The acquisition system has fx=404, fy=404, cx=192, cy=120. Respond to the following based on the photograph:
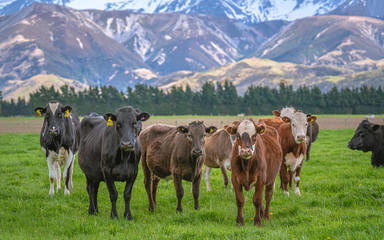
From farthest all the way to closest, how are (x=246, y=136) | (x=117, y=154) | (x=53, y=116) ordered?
(x=53, y=116) < (x=117, y=154) < (x=246, y=136)

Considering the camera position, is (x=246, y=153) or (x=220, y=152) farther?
(x=220, y=152)

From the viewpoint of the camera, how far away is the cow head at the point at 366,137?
17.3 m

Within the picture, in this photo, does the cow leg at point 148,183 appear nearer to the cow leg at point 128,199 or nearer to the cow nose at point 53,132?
the cow leg at point 128,199

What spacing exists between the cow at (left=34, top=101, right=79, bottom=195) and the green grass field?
62cm

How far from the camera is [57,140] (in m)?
13.5

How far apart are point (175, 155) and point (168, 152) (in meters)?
0.40

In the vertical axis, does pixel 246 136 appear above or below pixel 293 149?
above

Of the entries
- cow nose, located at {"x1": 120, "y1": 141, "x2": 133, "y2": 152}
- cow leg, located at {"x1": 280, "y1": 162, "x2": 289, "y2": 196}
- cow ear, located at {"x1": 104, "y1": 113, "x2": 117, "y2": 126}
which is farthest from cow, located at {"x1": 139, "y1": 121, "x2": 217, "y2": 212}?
cow leg, located at {"x1": 280, "y1": 162, "x2": 289, "y2": 196}

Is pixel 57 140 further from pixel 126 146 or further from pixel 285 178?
pixel 285 178

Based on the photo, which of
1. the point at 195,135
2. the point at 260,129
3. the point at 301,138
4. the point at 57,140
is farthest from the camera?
the point at 57,140

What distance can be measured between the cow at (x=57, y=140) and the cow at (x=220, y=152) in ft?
15.7

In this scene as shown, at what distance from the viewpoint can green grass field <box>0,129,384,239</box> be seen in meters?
8.32

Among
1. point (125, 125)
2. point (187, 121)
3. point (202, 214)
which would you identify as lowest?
point (187, 121)

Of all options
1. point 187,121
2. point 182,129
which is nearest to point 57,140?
point 182,129
